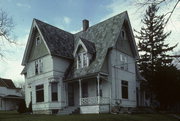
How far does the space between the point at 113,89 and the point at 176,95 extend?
889 centimetres

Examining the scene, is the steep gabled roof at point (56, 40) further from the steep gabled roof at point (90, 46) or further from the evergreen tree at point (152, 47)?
the evergreen tree at point (152, 47)

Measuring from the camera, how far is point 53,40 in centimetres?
2711

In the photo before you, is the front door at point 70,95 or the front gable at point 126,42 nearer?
the front gable at point 126,42

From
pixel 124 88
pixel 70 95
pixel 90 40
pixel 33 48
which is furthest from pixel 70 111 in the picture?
pixel 33 48

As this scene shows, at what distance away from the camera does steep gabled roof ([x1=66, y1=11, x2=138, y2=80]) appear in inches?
930

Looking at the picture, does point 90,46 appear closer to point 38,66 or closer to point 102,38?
point 102,38

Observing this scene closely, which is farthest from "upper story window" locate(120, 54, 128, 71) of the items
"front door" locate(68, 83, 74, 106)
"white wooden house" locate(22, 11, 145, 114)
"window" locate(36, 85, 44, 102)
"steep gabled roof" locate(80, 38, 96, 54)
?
"window" locate(36, 85, 44, 102)

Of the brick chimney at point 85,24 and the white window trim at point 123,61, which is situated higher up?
the brick chimney at point 85,24

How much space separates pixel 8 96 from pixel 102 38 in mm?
32566

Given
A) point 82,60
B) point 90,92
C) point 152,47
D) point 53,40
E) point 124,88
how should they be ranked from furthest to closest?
point 152,47 < point 53,40 < point 124,88 < point 82,60 < point 90,92

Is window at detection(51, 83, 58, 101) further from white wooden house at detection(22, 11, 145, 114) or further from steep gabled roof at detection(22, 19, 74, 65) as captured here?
steep gabled roof at detection(22, 19, 74, 65)

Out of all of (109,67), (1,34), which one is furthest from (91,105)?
(1,34)

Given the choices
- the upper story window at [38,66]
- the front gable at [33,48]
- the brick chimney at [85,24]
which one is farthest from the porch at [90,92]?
the brick chimney at [85,24]

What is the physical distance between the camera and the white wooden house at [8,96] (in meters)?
50.6
